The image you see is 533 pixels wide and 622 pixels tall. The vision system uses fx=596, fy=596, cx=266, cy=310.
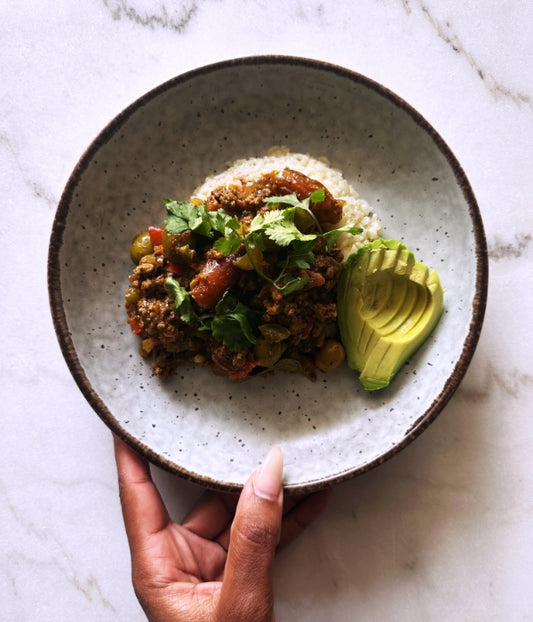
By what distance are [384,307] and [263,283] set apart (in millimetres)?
714

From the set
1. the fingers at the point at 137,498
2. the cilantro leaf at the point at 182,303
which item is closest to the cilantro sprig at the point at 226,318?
the cilantro leaf at the point at 182,303

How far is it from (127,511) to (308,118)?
257 centimetres

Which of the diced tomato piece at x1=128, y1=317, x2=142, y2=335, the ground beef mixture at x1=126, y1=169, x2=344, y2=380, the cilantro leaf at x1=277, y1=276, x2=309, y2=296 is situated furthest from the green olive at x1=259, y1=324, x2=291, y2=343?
the diced tomato piece at x1=128, y1=317, x2=142, y2=335

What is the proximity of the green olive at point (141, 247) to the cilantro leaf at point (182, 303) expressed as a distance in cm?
39

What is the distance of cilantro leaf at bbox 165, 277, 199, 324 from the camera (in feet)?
10.5

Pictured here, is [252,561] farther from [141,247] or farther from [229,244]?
[141,247]

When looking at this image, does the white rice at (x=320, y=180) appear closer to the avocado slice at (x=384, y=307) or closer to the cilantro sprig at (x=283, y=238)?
the avocado slice at (x=384, y=307)

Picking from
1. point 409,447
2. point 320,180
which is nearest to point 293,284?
point 320,180

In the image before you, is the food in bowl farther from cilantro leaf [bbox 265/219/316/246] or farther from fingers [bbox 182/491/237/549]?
fingers [bbox 182/491/237/549]

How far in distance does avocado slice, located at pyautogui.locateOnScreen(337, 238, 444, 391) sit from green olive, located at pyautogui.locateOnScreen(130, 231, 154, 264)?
1.15 m

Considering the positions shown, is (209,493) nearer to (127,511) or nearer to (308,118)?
(127,511)

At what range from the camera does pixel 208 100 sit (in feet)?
11.7

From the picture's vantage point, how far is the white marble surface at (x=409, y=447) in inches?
142

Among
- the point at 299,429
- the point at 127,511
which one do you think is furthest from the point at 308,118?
the point at 127,511
